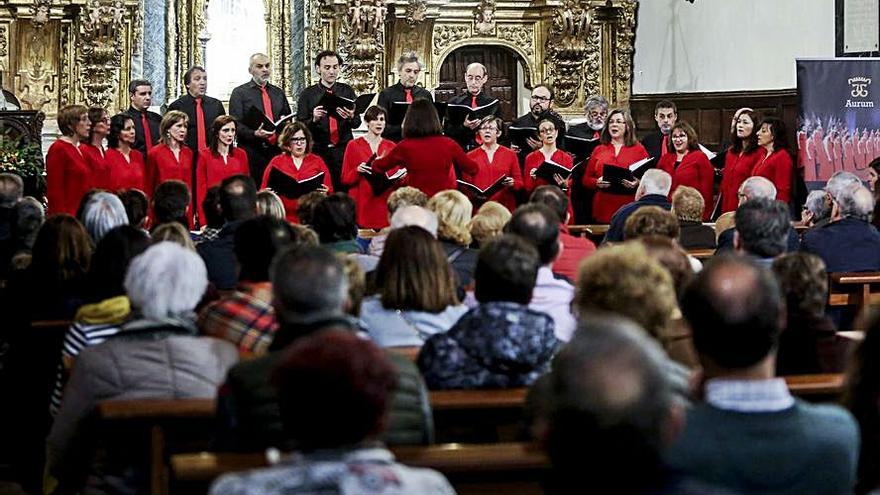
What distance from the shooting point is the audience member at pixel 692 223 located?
7.68 metres

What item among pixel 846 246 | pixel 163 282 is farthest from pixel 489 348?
pixel 846 246

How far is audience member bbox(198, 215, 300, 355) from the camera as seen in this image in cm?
436

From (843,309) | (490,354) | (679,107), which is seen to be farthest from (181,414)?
(679,107)

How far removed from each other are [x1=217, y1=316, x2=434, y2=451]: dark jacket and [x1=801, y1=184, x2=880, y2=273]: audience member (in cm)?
402

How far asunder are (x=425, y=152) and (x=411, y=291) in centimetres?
472

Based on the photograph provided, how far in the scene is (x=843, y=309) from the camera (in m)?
6.91

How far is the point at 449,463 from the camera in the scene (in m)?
A: 3.22

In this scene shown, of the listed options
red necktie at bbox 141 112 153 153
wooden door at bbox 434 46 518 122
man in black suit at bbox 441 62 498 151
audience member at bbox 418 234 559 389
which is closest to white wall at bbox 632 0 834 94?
wooden door at bbox 434 46 518 122

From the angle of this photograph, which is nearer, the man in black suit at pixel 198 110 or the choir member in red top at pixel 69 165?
the choir member in red top at pixel 69 165

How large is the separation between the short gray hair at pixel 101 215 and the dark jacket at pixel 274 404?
3298 millimetres

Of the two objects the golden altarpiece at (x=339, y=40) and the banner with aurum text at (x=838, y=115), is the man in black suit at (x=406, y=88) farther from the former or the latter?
the banner with aurum text at (x=838, y=115)

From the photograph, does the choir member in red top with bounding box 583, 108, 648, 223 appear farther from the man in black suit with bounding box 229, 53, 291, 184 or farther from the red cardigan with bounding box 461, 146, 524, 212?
the man in black suit with bounding box 229, 53, 291, 184

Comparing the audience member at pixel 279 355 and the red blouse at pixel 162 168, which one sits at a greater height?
the red blouse at pixel 162 168

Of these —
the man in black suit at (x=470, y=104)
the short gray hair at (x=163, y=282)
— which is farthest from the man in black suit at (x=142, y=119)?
the short gray hair at (x=163, y=282)
